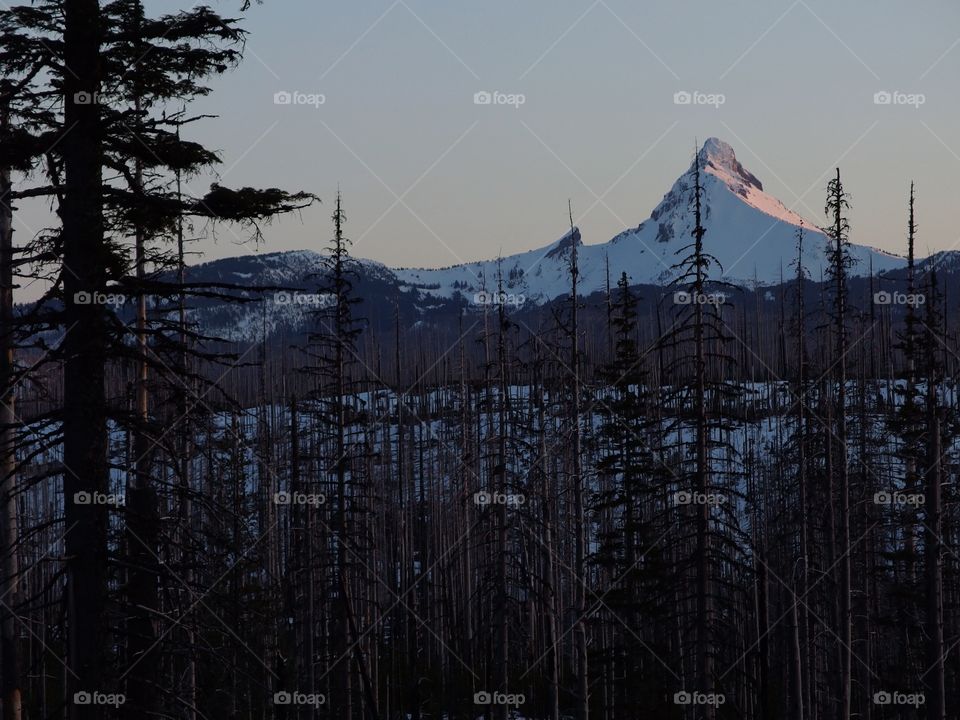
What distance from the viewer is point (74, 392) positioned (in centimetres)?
1048

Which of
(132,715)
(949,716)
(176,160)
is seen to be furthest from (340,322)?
(949,716)

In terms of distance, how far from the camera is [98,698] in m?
10.1

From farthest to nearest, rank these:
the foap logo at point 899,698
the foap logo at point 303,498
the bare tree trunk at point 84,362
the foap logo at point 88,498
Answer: the foap logo at point 303,498 < the foap logo at point 899,698 < the bare tree trunk at point 84,362 < the foap logo at point 88,498

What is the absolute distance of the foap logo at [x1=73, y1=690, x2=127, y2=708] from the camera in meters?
9.98

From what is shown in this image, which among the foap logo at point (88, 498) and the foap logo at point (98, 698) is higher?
the foap logo at point (88, 498)

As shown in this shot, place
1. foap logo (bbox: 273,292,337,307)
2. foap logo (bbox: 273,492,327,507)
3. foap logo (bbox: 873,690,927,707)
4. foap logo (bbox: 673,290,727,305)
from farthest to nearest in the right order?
foap logo (bbox: 273,492,327,507), foap logo (bbox: 873,690,927,707), foap logo (bbox: 673,290,727,305), foap logo (bbox: 273,292,337,307)

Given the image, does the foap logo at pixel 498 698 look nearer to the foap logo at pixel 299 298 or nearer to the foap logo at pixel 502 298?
the foap logo at pixel 502 298

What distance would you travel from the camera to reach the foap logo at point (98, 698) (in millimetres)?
9984

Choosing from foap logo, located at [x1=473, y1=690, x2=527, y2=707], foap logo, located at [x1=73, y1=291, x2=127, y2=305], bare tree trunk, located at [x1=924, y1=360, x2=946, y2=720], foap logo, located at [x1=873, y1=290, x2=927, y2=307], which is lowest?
foap logo, located at [x1=473, y1=690, x2=527, y2=707]

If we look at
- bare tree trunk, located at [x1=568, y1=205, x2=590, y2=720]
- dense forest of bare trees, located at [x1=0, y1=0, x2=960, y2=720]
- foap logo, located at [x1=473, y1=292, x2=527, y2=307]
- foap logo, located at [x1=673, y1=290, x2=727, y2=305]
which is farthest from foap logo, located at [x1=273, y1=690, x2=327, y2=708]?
foap logo, located at [x1=673, y1=290, x2=727, y2=305]

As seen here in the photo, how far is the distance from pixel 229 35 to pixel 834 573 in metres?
27.2

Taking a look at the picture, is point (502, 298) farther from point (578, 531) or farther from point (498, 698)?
point (498, 698)

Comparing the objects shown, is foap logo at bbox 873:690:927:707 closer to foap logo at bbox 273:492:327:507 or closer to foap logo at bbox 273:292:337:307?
foap logo at bbox 273:492:327:507

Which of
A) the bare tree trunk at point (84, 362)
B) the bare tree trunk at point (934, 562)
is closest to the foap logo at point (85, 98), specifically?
the bare tree trunk at point (84, 362)
